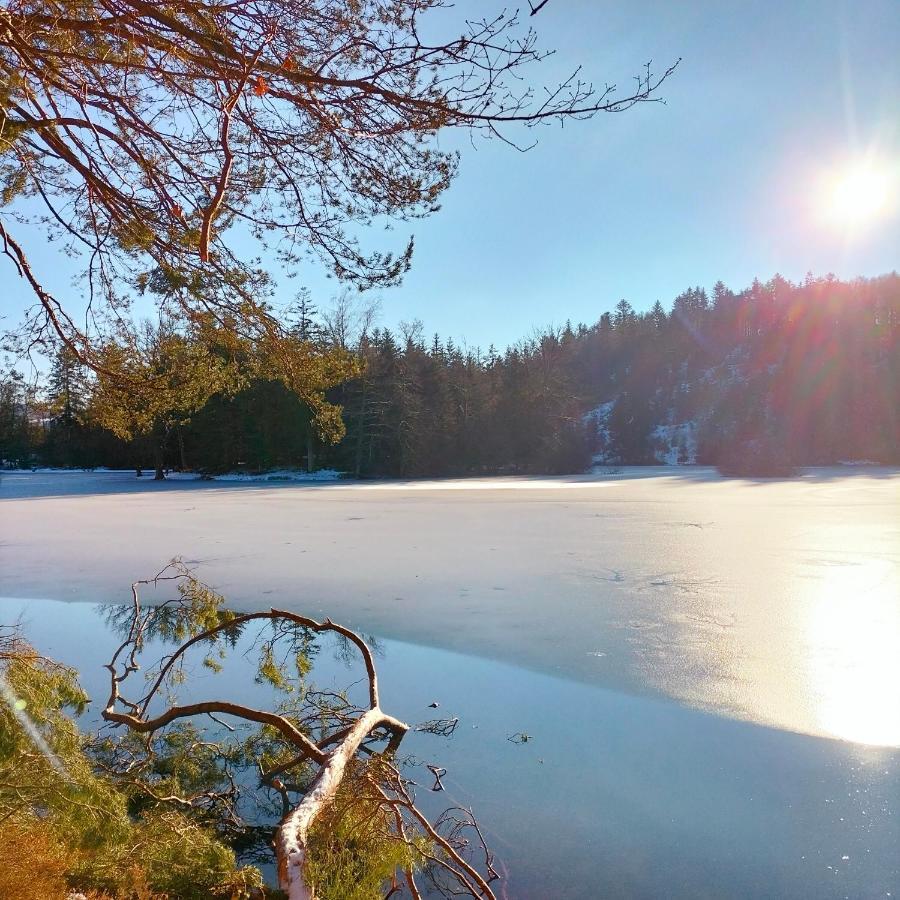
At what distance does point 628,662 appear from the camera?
4367 millimetres

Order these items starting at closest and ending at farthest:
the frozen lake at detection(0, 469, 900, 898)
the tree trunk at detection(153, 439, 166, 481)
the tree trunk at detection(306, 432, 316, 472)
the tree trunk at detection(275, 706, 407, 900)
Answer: the tree trunk at detection(275, 706, 407, 900), the frozen lake at detection(0, 469, 900, 898), the tree trunk at detection(306, 432, 316, 472), the tree trunk at detection(153, 439, 166, 481)

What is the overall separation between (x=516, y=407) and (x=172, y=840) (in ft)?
105

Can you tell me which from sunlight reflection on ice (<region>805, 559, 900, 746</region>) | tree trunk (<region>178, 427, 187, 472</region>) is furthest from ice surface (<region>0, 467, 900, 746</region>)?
tree trunk (<region>178, 427, 187, 472</region>)

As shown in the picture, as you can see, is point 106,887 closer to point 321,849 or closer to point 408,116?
point 321,849

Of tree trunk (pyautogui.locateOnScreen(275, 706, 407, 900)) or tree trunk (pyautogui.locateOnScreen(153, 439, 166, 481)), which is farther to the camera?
tree trunk (pyautogui.locateOnScreen(153, 439, 166, 481))

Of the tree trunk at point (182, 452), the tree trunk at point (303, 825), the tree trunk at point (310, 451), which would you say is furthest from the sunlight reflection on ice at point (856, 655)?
the tree trunk at point (182, 452)

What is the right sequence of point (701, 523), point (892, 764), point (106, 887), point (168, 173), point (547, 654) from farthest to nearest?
point (701, 523)
point (547, 654)
point (168, 173)
point (892, 764)
point (106, 887)

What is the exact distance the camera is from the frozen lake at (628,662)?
A: 95.9 inches

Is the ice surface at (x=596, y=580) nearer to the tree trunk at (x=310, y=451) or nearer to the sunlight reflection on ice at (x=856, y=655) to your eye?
the sunlight reflection on ice at (x=856, y=655)

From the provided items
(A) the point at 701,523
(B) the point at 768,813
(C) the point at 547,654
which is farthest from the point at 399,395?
(B) the point at 768,813

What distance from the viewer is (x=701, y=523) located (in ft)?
35.9

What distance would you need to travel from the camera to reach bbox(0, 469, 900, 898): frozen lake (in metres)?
2.44

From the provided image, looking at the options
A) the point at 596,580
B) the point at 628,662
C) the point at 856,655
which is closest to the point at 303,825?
the point at 628,662

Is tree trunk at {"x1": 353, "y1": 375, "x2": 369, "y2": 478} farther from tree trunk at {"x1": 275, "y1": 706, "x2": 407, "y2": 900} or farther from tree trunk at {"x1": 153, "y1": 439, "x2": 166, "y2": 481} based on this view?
tree trunk at {"x1": 275, "y1": 706, "x2": 407, "y2": 900}
